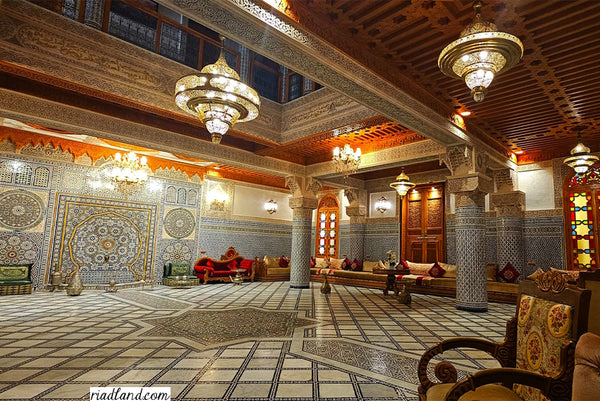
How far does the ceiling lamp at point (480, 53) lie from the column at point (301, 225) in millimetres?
6928

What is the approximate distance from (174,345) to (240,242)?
829cm

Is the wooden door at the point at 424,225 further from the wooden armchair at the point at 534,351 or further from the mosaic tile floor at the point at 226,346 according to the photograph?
the wooden armchair at the point at 534,351

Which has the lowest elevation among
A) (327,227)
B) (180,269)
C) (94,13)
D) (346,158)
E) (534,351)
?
(180,269)

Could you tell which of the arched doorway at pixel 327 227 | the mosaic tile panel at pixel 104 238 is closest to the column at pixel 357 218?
the arched doorway at pixel 327 227

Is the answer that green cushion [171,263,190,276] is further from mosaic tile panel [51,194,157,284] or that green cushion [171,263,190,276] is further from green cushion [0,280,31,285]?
green cushion [0,280,31,285]

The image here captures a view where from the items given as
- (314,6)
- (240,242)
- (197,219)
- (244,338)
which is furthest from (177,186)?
(314,6)

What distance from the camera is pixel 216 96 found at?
172 inches

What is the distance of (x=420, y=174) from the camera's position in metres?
10.8

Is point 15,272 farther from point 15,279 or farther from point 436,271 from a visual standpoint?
point 436,271

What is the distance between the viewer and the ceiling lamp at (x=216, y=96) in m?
4.34

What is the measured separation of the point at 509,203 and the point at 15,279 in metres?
12.0

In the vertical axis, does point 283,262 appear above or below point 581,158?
below

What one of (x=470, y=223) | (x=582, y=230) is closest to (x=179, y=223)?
(x=470, y=223)

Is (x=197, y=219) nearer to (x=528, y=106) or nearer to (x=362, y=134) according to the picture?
(x=362, y=134)
